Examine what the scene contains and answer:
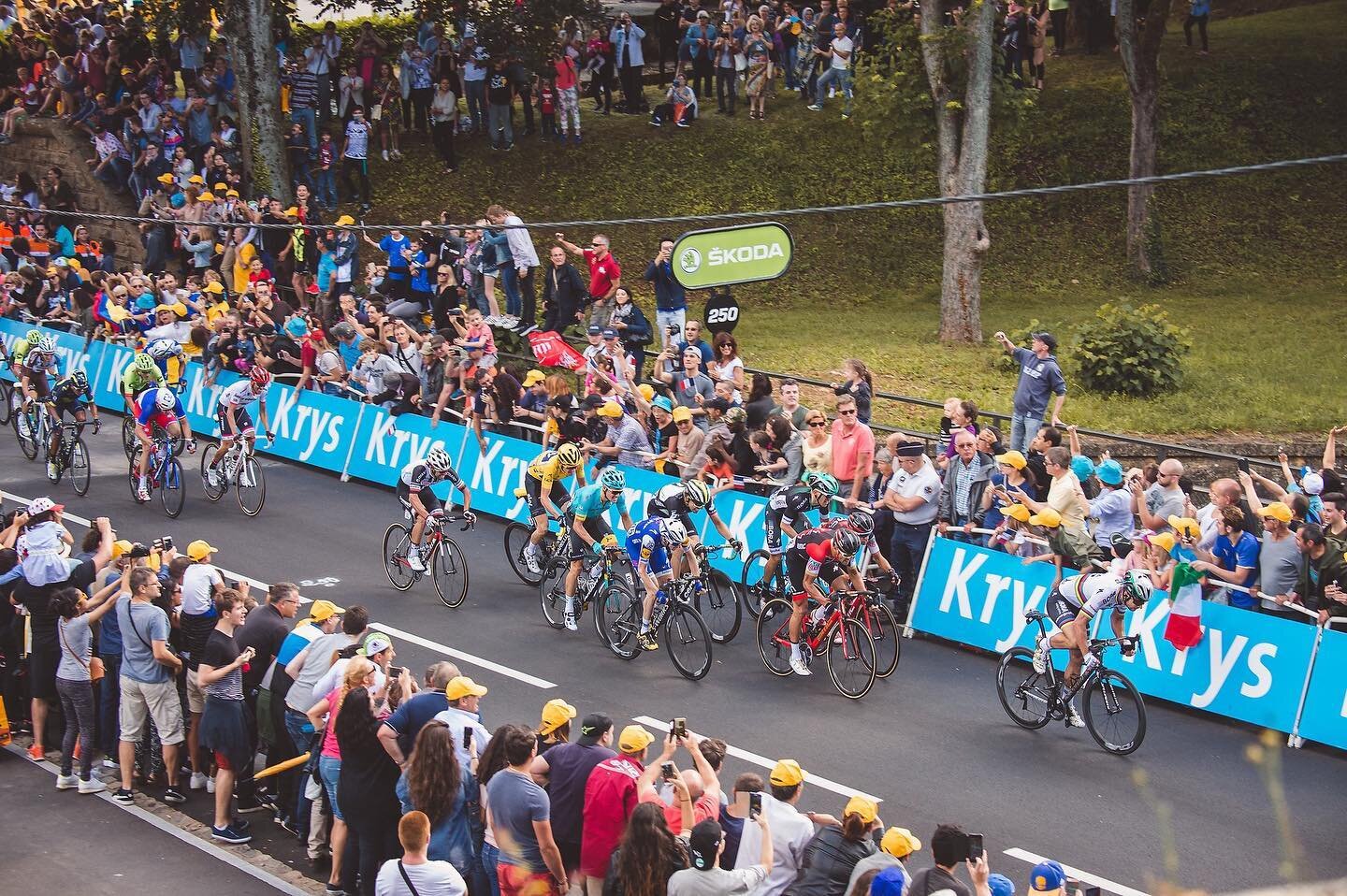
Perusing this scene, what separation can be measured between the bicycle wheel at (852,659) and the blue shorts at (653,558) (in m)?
1.70

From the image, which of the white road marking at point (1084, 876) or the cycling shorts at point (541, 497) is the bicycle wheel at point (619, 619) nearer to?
the cycling shorts at point (541, 497)

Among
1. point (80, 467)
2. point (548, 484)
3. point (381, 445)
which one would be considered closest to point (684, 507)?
point (548, 484)

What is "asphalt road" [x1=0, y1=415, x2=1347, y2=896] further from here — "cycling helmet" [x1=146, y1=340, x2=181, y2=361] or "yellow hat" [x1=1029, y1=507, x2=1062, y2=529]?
"cycling helmet" [x1=146, y1=340, x2=181, y2=361]

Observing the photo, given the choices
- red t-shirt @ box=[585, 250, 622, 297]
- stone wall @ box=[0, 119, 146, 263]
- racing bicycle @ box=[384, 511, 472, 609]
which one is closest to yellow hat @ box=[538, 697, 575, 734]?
racing bicycle @ box=[384, 511, 472, 609]

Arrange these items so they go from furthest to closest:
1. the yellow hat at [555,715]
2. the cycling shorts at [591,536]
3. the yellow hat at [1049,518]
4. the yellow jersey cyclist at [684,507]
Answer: the cycling shorts at [591,536]
the yellow jersey cyclist at [684,507]
the yellow hat at [1049,518]
the yellow hat at [555,715]

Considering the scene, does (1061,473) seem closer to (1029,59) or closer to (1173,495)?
(1173,495)

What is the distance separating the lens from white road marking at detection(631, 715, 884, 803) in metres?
12.0

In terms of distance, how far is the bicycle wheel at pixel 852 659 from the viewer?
14.0 m

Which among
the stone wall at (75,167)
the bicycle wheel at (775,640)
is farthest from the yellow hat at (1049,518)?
the stone wall at (75,167)

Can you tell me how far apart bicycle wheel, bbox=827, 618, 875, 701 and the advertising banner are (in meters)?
Result: 1.52

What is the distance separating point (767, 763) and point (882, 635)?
2.29 m

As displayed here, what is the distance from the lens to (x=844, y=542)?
1379cm

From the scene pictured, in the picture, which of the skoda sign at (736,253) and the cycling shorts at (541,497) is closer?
the cycling shorts at (541,497)

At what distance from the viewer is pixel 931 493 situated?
15312mm
